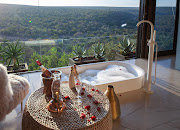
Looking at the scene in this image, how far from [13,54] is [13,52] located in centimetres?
4

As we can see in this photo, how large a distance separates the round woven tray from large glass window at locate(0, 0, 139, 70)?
92.4 inches

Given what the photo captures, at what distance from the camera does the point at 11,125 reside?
7.68 feet

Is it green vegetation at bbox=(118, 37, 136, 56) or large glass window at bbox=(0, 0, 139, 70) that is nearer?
large glass window at bbox=(0, 0, 139, 70)

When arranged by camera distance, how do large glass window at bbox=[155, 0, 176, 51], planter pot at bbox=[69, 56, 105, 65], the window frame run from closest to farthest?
planter pot at bbox=[69, 56, 105, 65] → the window frame → large glass window at bbox=[155, 0, 176, 51]

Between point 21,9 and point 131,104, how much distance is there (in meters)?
2.80

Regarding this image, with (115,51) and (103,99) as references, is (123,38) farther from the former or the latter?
(103,99)

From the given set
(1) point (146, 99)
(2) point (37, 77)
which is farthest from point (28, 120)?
(2) point (37, 77)

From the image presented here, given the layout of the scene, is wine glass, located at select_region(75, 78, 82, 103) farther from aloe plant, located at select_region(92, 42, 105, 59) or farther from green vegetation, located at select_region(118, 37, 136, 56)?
green vegetation, located at select_region(118, 37, 136, 56)

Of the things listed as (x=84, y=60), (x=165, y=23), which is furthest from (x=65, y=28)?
(x=165, y=23)

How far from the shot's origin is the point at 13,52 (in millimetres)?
3990

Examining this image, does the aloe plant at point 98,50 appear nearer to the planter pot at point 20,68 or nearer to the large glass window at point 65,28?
the large glass window at point 65,28

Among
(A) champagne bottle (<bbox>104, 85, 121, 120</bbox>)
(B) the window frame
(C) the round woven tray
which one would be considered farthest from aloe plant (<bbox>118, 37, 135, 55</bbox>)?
(C) the round woven tray

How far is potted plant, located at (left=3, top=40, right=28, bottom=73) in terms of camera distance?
397 centimetres

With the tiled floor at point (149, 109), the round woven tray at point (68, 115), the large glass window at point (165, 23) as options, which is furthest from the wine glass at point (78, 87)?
the large glass window at point (165, 23)
